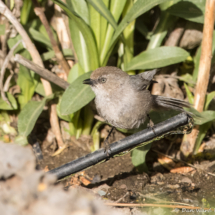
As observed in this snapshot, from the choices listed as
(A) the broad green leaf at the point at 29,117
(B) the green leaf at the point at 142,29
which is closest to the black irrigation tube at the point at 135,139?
(A) the broad green leaf at the point at 29,117

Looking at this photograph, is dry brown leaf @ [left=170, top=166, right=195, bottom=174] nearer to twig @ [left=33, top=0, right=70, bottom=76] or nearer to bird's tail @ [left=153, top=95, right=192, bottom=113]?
bird's tail @ [left=153, top=95, right=192, bottom=113]

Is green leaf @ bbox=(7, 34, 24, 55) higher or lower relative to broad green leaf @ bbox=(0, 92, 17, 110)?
higher

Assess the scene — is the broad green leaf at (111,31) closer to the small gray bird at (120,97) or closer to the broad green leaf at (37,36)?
the small gray bird at (120,97)

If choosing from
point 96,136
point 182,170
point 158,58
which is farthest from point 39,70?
point 182,170

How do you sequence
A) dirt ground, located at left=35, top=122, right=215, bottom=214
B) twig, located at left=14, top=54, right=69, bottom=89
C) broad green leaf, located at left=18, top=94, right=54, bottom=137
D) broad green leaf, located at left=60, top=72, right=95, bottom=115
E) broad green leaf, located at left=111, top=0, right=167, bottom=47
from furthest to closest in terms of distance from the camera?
broad green leaf, located at left=18, top=94, right=54, bottom=137
twig, located at left=14, top=54, right=69, bottom=89
broad green leaf, located at left=60, top=72, right=95, bottom=115
broad green leaf, located at left=111, top=0, right=167, bottom=47
dirt ground, located at left=35, top=122, right=215, bottom=214

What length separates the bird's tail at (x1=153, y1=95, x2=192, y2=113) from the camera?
3.10 metres

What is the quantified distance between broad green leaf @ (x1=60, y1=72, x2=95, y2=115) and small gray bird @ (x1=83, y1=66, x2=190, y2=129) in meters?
0.18

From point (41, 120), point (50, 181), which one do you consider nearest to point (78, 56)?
point (41, 120)

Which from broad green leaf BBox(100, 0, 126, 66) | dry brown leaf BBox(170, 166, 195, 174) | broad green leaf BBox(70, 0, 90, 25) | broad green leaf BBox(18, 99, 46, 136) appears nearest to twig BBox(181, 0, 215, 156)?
dry brown leaf BBox(170, 166, 195, 174)

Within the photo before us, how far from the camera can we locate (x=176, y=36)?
12.5 ft

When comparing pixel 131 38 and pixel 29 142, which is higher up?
pixel 131 38

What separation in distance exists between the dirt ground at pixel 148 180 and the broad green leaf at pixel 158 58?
44.6 inches

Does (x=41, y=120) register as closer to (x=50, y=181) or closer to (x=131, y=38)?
(x=131, y=38)

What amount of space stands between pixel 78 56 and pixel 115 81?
86 cm
